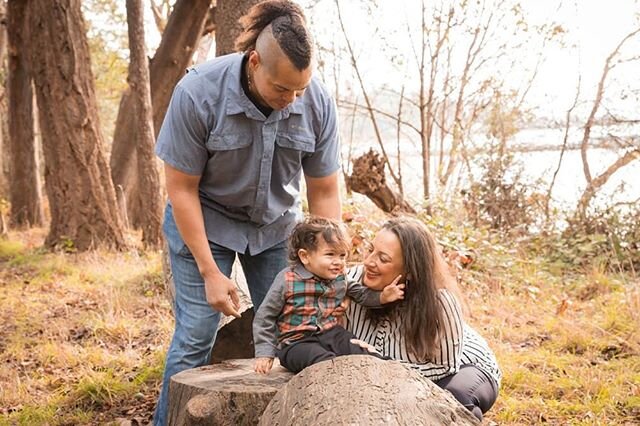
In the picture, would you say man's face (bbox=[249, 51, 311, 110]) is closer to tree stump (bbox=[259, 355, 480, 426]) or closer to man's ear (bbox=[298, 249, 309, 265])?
man's ear (bbox=[298, 249, 309, 265])

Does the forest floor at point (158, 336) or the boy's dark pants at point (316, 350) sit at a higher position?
the boy's dark pants at point (316, 350)

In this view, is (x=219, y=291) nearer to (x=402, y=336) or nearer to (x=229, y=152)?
(x=229, y=152)

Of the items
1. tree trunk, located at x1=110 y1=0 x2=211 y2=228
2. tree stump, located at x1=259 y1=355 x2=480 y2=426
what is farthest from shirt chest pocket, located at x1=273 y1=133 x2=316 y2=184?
tree trunk, located at x1=110 y1=0 x2=211 y2=228

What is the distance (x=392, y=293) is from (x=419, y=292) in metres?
0.12

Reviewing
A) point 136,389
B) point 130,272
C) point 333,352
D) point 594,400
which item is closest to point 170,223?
point 333,352

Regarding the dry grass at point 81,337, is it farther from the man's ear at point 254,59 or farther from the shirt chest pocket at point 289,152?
the man's ear at point 254,59

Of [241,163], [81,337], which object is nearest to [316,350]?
[241,163]

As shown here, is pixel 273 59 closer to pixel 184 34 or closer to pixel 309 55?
pixel 309 55

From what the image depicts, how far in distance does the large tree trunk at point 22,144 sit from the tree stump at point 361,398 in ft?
32.3

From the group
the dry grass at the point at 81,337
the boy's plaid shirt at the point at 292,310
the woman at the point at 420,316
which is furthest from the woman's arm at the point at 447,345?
the dry grass at the point at 81,337

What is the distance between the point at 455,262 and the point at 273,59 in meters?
3.89

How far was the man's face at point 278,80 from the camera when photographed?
2648mm

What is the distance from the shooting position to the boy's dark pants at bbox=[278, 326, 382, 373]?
2867 mm

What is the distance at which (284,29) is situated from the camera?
8.80 ft
